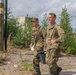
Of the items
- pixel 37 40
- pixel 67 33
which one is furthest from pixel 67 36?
pixel 37 40

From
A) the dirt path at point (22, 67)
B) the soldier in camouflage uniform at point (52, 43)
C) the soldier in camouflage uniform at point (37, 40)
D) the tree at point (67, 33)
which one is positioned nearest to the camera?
the soldier in camouflage uniform at point (52, 43)

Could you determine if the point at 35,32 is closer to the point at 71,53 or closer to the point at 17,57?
the point at 17,57

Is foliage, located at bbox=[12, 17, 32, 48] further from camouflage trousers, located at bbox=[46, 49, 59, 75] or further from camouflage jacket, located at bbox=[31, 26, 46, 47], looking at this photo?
camouflage trousers, located at bbox=[46, 49, 59, 75]

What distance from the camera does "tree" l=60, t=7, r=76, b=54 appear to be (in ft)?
55.1

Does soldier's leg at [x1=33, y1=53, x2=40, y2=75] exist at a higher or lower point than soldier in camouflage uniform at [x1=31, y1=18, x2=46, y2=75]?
lower

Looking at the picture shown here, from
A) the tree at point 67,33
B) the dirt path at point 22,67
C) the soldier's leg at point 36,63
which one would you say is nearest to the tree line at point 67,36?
the tree at point 67,33

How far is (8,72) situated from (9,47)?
16.1 ft

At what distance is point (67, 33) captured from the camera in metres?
16.9

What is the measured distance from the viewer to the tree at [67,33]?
1680cm

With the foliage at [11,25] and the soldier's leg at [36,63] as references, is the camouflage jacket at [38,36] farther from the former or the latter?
the foliage at [11,25]

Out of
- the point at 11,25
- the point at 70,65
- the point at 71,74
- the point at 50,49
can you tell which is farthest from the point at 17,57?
the point at 11,25

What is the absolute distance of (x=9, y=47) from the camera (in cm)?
1603

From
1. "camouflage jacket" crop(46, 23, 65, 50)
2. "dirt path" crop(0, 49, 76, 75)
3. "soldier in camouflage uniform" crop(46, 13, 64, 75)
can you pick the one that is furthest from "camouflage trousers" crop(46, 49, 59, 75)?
"dirt path" crop(0, 49, 76, 75)

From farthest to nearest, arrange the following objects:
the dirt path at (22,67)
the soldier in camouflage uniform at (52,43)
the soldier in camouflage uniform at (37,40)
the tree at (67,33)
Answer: the tree at (67,33)
the dirt path at (22,67)
the soldier in camouflage uniform at (37,40)
the soldier in camouflage uniform at (52,43)
